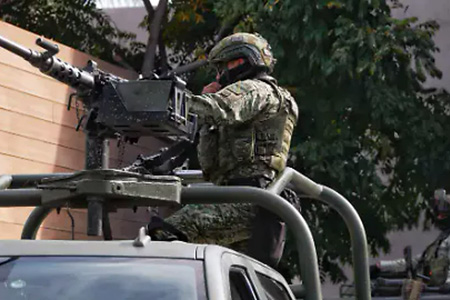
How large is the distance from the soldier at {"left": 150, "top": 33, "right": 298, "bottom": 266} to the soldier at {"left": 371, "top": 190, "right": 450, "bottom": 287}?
23.1 ft

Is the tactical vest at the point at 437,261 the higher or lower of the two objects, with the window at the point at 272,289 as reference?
higher

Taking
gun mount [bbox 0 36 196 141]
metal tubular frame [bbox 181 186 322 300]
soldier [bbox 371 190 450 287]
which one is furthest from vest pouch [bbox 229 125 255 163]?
soldier [bbox 371 190 450 287]

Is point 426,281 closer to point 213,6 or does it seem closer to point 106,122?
point 213,6

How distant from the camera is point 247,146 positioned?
5559mm

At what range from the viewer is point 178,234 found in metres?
5.41

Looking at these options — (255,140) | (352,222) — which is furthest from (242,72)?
(352,222)

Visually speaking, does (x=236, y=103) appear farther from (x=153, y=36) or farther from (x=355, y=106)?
(x=153, y=36)

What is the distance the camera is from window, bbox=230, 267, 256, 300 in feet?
12.7

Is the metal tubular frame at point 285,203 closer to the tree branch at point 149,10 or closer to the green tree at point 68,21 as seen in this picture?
the green tree at point 68,21

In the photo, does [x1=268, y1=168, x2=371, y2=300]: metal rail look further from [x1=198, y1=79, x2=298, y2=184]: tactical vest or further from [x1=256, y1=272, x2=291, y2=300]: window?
[x1=256, y1=272, x2=291, y2=300]: window

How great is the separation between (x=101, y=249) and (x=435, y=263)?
363 inches

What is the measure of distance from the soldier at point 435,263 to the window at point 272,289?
804 centimetres

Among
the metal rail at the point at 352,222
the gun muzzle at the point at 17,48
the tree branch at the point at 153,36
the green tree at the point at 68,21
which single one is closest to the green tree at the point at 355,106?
the tree branch at the point at 153,36

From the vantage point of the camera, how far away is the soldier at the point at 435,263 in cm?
1250
